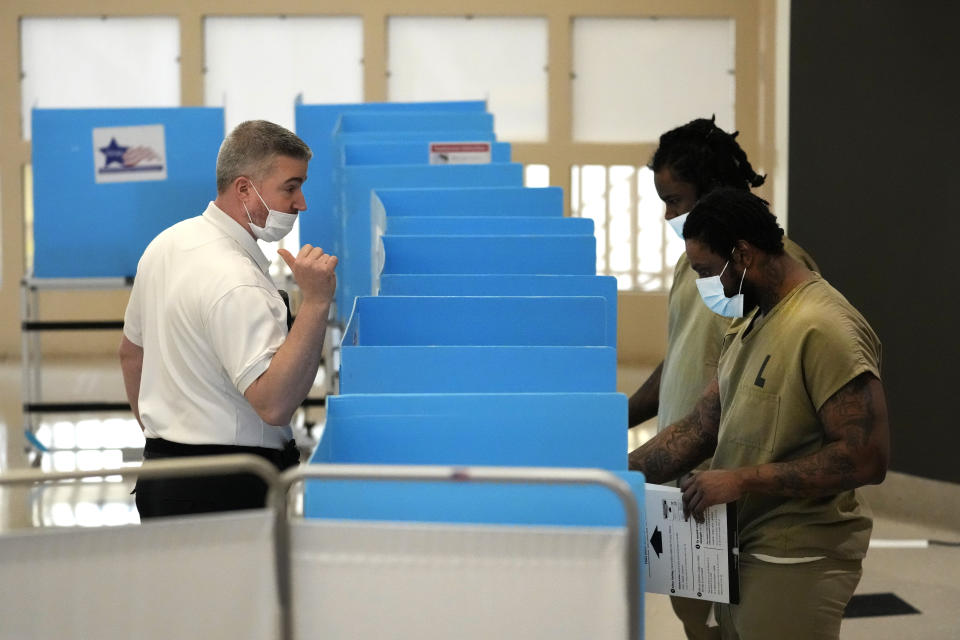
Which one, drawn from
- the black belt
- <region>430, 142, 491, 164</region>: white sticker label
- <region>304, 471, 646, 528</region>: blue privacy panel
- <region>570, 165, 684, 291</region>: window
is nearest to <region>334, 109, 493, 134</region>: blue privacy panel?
<region>430, 142, 491, 164</region>: white sticker label

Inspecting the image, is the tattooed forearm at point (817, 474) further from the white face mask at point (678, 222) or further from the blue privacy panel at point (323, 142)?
the blue privacy panel at point (323, 142)

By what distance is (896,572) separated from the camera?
4.20 meters

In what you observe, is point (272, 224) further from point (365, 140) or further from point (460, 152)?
point (365, 140)

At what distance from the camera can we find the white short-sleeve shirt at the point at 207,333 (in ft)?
6.61

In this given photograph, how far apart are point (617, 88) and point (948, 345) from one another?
17.0ft

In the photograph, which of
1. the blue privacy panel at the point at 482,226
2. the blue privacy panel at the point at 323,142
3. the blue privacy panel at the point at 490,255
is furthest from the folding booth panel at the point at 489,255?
the blue privacy panel at the point at 323,142

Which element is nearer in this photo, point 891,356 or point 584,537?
point 584,537

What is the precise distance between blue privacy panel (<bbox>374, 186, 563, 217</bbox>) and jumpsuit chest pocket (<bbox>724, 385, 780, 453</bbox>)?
1.00 m

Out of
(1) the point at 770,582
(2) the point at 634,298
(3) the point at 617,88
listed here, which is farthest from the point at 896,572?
(3) the point at 617,88

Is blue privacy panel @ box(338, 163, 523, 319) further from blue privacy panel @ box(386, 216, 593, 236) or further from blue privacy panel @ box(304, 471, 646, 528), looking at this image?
A: blue privacy panel @ box(304, 471, 646, 528)

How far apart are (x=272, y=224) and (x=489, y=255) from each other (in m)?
0.52

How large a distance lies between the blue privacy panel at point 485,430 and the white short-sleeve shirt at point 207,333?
1.12ft

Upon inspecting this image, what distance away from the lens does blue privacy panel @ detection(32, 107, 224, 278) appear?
19.8 ft

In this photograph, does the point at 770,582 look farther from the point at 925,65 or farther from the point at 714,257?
the point at 925,65
